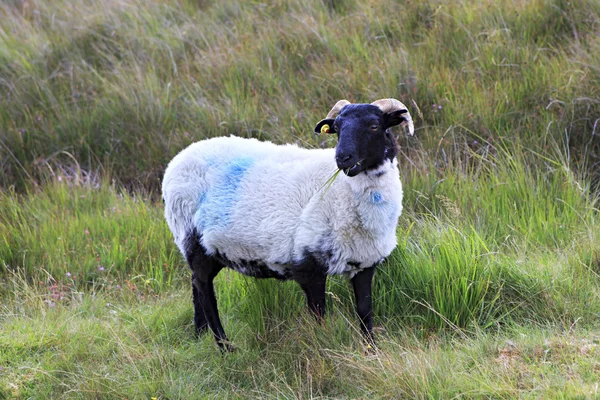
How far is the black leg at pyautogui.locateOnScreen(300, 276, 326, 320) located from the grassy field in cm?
7

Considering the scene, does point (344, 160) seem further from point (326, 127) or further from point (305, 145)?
point (305, 145)

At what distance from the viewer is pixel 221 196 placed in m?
4.86

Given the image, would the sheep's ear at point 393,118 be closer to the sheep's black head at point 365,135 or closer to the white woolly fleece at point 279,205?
the sheep's black head at point 365,135

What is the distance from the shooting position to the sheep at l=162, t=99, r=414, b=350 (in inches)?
176

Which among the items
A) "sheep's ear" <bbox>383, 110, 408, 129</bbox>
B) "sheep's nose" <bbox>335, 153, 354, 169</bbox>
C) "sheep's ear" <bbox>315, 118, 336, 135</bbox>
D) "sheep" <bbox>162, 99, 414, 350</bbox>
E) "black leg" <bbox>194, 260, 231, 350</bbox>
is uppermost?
"sheep's ear" <bbox>383, 110, 408, 129</bbox>

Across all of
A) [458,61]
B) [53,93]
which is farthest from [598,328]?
[53,93]

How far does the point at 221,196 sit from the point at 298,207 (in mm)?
546

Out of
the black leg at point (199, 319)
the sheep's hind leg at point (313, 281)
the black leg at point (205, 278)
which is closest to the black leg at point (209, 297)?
the black leg at point (205, 278)

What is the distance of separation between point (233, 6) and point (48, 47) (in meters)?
A: 2.37

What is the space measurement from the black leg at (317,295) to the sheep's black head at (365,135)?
0.70 m

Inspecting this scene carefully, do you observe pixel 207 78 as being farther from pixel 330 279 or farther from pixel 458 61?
pixel 330 279

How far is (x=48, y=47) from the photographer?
9.55 metres

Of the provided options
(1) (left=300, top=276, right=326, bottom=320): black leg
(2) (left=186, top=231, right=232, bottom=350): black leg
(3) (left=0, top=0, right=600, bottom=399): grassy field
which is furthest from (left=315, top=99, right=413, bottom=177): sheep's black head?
(2) (left=186, top=231, right=232, bottom=350): black leg

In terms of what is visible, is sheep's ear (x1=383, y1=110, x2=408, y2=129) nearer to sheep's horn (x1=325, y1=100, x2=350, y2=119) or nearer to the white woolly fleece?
the white woolly fleece
